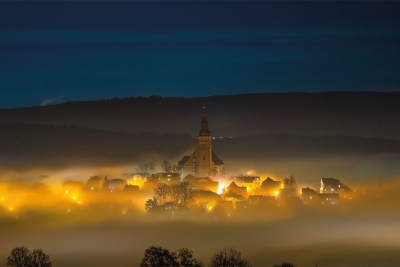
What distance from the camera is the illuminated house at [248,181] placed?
4919 inches

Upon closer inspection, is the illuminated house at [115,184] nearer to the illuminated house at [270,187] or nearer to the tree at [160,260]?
the illuminated house at [270,187]

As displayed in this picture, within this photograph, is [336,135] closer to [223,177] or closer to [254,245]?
[223,177]

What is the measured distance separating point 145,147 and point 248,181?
68.5 m

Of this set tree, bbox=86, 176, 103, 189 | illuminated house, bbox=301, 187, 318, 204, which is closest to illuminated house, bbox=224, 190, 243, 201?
illuminated house, bbox=301, 187, 318, 204

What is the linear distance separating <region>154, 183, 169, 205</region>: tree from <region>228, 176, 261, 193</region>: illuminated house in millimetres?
19400

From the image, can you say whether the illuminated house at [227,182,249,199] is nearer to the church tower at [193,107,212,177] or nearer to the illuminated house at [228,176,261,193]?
the illuminated house at [228,176,261,193]

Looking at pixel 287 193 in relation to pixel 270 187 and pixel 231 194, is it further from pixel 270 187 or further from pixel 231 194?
pixel 231 194

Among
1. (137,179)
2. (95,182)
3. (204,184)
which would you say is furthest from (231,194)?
(95,182)

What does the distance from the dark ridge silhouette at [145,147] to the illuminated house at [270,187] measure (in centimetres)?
4160

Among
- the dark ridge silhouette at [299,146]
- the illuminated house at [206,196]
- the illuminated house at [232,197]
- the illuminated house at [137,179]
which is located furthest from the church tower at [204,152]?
the dark ridge silhouette at [299,146]

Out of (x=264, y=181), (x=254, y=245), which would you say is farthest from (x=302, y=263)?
(x=264, y=181)

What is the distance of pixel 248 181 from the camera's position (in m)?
126

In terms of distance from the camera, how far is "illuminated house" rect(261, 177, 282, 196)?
119875 millimetres

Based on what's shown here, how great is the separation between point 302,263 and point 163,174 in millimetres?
52098
